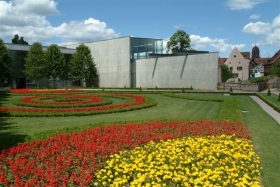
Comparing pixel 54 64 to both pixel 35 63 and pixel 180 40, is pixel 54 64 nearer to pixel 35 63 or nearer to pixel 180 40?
pixel 35 63

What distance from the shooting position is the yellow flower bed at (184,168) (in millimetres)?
4602

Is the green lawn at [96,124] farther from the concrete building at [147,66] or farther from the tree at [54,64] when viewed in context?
the tree at [54,64]

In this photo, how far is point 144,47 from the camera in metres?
47.3

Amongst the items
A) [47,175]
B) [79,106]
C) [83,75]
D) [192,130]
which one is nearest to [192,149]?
[192,130]

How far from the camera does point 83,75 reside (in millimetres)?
47031

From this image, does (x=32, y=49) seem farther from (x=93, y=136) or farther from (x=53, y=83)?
(x=93, y=136)

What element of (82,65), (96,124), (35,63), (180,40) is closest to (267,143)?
(96,124)

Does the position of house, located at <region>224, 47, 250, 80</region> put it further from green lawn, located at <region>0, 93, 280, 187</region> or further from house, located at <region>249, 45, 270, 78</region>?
green lawn, located at <region>0, 93, 280, 187</region>

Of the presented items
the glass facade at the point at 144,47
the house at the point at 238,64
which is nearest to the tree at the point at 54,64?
the glass facade at the point at 144,47

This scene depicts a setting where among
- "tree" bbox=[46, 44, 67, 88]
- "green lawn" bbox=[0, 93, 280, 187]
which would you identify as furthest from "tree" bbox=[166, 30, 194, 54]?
"green lawn" bbox=[0, 93, 280, 187]

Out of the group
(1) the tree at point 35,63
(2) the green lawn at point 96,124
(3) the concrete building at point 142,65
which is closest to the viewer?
(2) the green lawn at point 96,124

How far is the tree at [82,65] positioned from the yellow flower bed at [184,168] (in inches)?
1648

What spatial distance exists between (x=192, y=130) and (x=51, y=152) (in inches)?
178

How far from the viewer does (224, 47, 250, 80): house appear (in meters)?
74.4
